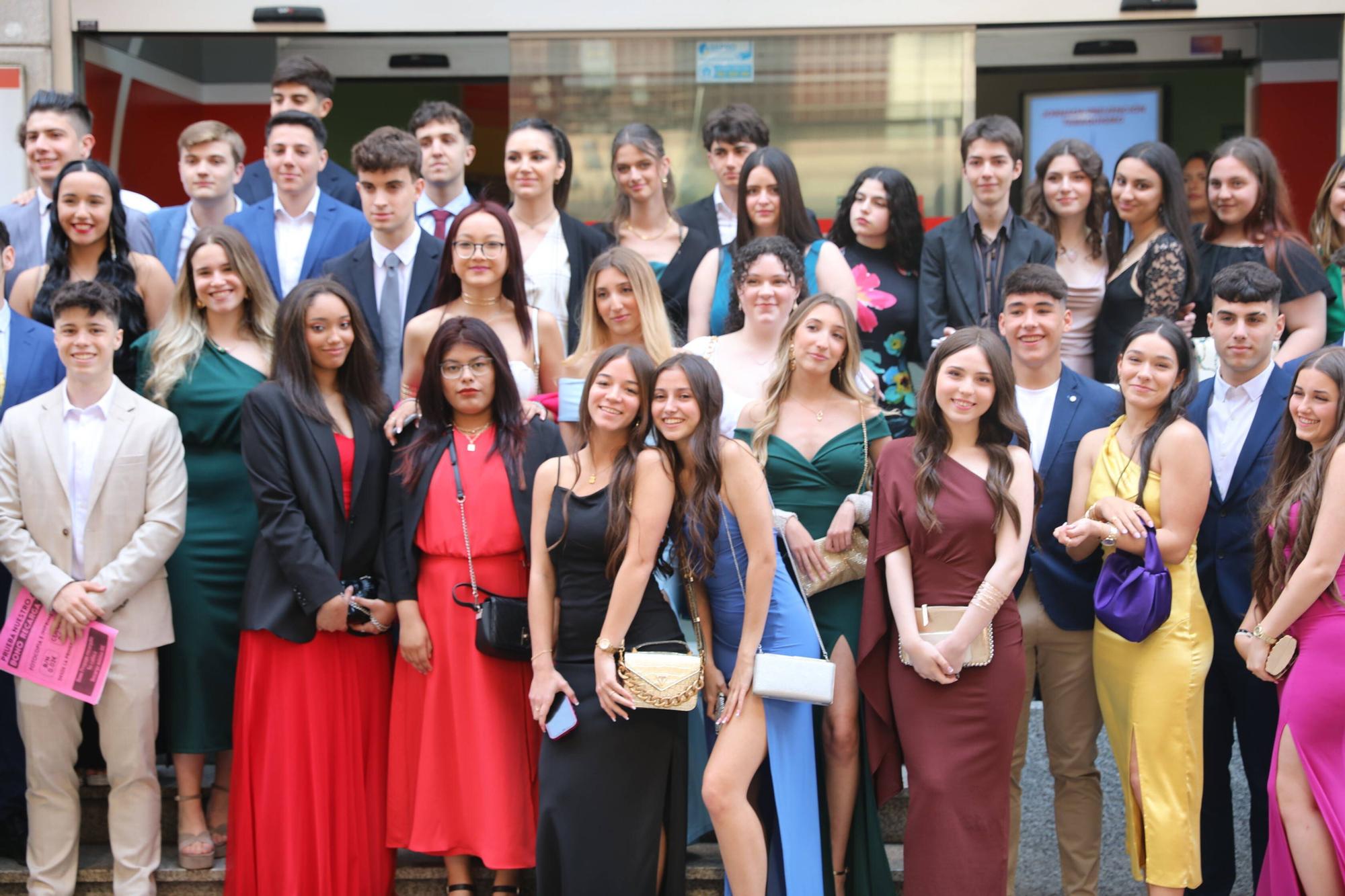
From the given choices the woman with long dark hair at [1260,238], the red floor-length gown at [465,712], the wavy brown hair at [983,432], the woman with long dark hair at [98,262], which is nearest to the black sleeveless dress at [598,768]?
the red floor-length gown at [465,712]

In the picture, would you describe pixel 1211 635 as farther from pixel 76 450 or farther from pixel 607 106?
pixel 607 106

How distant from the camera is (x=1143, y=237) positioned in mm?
5695

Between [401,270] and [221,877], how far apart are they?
2.27 m

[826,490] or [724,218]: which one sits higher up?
[724,218]

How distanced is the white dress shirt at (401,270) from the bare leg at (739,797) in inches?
83.9

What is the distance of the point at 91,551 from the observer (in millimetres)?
4734

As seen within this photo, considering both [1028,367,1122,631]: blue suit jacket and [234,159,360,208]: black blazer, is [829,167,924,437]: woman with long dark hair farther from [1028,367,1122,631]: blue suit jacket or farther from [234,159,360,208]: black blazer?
[234,159,360,208]: black blazer

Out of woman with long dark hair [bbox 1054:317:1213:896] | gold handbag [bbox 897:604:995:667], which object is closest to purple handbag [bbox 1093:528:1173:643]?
woman with long dark hair [bbox 1054:317:1213:896]

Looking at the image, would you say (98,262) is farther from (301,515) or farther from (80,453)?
(301,515)

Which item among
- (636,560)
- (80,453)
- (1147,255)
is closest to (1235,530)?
(1147,255)

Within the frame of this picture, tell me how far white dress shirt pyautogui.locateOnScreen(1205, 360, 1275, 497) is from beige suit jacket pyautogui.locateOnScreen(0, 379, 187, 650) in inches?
136

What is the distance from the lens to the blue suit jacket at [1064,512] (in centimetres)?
475

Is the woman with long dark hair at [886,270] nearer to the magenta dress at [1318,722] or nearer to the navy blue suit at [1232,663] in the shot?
the navy blue suit at [1232,663]

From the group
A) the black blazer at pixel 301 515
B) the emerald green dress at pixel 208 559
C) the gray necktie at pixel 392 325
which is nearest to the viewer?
the black blazer at pixel 301 515
